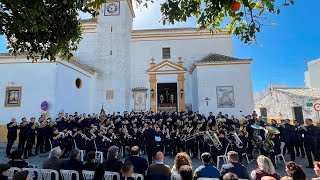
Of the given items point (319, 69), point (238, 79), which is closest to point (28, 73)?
point (238, 79)

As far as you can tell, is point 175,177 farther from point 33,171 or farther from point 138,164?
point 33,171

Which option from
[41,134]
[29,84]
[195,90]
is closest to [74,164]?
[41,134]

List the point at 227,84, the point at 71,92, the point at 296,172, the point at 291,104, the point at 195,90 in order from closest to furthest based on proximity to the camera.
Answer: the point at 296,172
the point at 71,92
the point at 227,84
the point at 195,90
the point at 291,104

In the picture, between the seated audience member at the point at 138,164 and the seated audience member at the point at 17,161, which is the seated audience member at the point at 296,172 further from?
the seated audience member at the point at 17,161

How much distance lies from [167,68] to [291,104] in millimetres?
15362

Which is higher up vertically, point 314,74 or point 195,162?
point 314,74

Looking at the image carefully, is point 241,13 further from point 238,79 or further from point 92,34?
point 92,34

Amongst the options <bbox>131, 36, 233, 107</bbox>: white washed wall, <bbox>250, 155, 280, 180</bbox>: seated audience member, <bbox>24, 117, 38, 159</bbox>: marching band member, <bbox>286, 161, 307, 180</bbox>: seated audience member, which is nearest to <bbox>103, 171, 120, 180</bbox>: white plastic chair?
<bbox>250, 155, 280, 180</bbox>: seated audience member

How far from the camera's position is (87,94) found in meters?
18.9

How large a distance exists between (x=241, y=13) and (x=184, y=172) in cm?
300

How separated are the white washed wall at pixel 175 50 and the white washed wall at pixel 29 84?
901 cm

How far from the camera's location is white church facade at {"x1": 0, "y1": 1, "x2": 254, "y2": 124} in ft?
52.4

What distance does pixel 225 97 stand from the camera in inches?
717

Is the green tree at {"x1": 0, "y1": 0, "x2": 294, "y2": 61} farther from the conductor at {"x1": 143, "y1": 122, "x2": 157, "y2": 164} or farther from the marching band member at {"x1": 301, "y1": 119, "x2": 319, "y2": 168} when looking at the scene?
the marching band member at {"x1": 301, "y1": 119, "x2": 319, "y2": 168}
